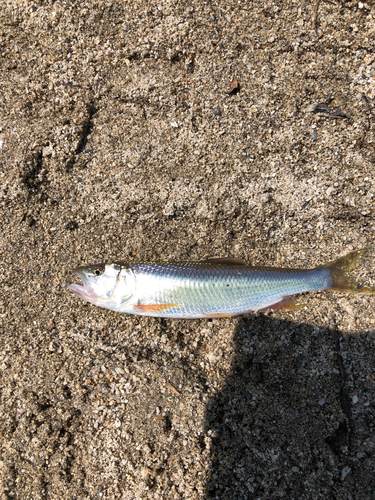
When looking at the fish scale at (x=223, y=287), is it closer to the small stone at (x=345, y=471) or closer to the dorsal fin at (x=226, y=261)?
the dorsal fin at (x=226, y=261)

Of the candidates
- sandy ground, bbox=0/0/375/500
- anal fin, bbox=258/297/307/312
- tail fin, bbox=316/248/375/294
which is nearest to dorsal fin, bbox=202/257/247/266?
sandy ground, bbox=0/0/375/500

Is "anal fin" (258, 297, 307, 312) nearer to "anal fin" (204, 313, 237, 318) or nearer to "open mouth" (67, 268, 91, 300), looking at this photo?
"anal fin" (204, 313, 237, 318)

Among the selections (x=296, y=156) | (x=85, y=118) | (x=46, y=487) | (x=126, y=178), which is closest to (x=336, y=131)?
(x=296, y=156)

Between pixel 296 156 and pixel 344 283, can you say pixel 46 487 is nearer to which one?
pixel 344 283

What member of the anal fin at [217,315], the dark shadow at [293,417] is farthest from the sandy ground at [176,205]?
the anal fin at [217,315]

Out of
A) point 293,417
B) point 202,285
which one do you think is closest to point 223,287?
point 202,285

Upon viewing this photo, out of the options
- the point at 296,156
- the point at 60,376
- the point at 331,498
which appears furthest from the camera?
the point at 296,156

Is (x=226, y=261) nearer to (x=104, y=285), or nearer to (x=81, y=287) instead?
(x=104, y=285)
